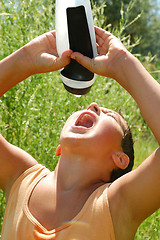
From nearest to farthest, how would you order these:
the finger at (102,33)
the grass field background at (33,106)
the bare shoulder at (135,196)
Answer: the bare shoulder at (135,196), the finger at (102,33), the grass field background at (33,106)

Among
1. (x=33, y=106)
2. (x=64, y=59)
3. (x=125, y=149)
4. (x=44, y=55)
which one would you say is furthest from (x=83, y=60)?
(x=33, y=106)

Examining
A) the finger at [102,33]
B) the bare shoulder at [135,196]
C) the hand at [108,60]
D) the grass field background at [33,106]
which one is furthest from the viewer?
the grass field background at [33,106]

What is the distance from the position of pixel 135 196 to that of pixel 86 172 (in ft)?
0.94

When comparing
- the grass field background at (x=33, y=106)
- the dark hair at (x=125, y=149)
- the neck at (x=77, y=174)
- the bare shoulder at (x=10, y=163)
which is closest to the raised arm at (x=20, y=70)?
the bare shoulder at (x=10, y=163)

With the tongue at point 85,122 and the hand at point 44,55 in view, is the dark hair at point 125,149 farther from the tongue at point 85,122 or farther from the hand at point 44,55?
the hand at point 44,55

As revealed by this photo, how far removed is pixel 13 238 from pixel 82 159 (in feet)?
1.46

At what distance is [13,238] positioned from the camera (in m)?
2.05

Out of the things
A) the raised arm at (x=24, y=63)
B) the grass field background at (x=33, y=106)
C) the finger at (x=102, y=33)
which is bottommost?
the grass field background at (x=33, y=106)

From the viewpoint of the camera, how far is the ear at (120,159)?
218cm

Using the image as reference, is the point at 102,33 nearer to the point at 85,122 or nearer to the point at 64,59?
the point at 64,59

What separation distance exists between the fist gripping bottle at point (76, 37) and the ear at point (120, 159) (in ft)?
1.06

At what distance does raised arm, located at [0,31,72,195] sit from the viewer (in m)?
2.21

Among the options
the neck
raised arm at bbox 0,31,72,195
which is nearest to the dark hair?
the neck

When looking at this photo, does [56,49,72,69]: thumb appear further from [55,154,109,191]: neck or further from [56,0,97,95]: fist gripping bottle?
[55,154,109,191]: neck
